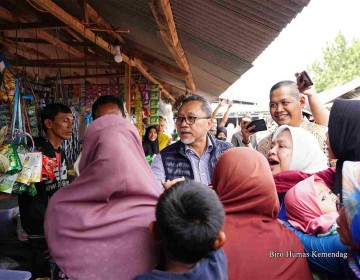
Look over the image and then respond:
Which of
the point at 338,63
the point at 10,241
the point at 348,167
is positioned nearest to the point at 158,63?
the point at 10,241

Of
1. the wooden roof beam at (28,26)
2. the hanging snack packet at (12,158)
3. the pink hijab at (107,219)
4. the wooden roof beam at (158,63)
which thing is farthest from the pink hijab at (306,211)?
the wooden roof beam at (158,63)

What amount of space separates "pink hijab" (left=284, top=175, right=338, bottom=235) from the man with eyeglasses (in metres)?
1.06

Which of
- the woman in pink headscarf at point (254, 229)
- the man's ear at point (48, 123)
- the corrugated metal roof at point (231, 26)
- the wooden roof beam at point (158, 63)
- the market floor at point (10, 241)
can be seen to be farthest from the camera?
the wooden roof beam at point (158, 63)

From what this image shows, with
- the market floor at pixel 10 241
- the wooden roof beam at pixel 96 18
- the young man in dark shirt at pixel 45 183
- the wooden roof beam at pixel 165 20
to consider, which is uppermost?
the wooden roof beam at pixel 96 18

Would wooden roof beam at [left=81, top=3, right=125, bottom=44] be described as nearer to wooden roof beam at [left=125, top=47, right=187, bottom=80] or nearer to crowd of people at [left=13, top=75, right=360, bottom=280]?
wooden roof beam at [left=125, top=47, right=187, bottom=80]

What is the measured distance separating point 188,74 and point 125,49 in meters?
1.21

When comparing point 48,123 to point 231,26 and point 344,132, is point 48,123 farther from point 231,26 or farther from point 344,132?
point 344,132

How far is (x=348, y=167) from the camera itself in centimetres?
118

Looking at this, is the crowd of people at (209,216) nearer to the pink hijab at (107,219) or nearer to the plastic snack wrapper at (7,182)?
the pink hijab at (107,219)

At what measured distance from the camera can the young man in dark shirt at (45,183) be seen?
2.89 m

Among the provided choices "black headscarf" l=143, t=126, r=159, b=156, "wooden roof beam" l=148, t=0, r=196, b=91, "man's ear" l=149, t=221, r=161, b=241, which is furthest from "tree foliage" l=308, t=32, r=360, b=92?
"man's ear" l=149, t=221, r=161, b=241

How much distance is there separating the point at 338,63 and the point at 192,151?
5178 cm

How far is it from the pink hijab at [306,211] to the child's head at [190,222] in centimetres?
58

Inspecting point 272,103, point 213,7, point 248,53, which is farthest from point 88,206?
point 248,53
